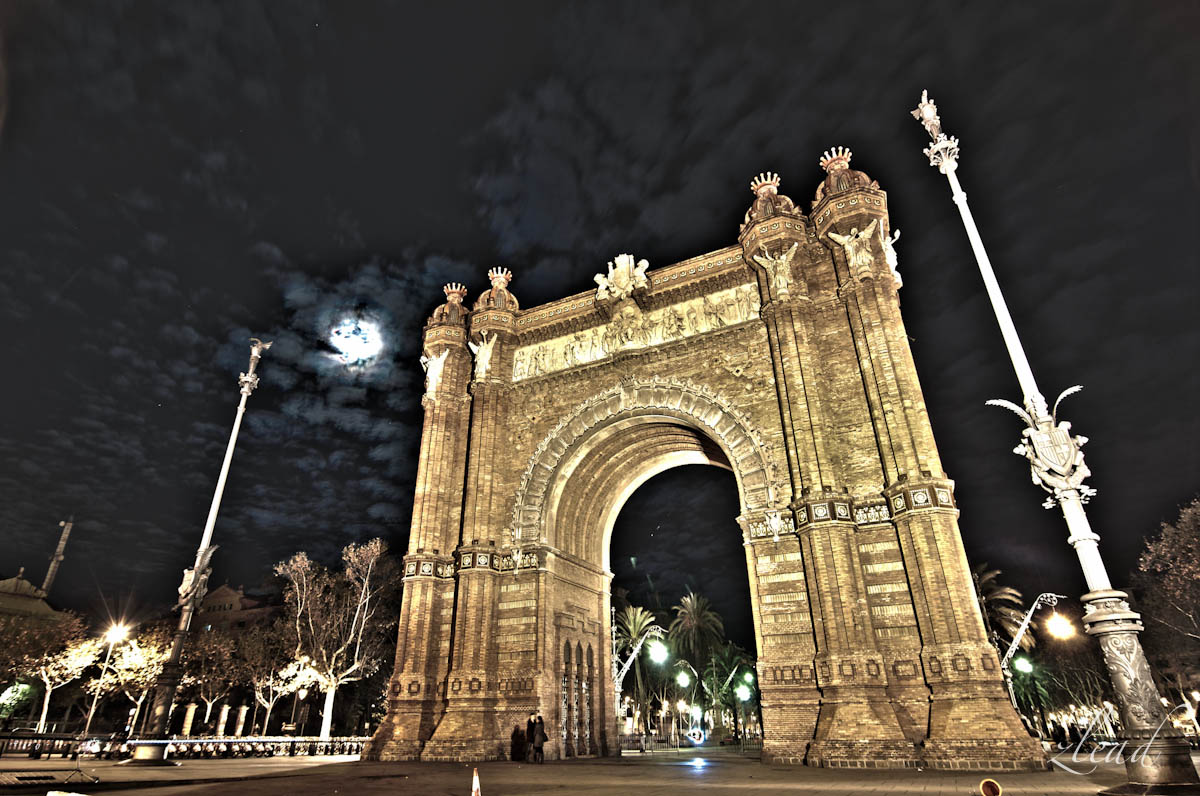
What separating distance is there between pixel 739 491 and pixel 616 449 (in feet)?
18.7

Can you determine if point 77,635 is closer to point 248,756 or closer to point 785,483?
point 248,756

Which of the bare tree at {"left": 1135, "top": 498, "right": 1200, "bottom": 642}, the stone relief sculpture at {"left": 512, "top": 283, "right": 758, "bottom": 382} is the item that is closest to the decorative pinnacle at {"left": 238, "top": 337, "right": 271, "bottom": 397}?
the stone relief sculpture at {"left": 512, "top": 283, "right": 758, "bottom": 382}

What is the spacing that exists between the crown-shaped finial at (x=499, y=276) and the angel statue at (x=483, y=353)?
2.40 m

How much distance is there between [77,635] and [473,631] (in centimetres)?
3277

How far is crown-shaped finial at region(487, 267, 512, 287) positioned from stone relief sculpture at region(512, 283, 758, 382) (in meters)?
2.97

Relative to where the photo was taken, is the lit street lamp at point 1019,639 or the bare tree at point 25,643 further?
the bare tree at point 25,643

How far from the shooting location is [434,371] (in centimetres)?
2398

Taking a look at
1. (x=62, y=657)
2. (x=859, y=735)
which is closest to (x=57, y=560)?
(x=62, y=657)

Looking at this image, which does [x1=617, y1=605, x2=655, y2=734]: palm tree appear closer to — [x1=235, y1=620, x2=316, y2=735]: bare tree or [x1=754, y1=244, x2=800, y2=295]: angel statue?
[x1=235, y1=620, x2=316, y2=735]: bare tree

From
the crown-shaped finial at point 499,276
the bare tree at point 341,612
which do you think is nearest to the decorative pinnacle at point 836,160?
the crown-shaped finial at point 499,276

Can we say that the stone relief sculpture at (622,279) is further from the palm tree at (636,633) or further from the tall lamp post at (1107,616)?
the palm tree at (636,633)

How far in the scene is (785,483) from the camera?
16.9 m

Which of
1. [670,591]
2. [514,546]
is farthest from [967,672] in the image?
[670,591]

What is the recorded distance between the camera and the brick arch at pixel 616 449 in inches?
747
